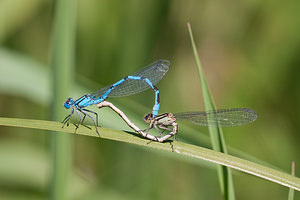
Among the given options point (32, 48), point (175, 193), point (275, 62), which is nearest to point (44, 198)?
point (175, 193)

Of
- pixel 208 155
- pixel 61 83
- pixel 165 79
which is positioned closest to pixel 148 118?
pixel 61 83

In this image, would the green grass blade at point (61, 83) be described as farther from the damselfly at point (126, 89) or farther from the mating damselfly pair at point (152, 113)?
the damselfly at point (126, 89)

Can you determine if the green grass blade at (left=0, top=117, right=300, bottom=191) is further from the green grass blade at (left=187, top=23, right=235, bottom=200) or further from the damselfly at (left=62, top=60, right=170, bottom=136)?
the damselfly at (left=62, top=60, right=170, bottom=136)

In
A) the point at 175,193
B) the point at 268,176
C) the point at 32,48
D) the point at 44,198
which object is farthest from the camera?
the point at 32,48

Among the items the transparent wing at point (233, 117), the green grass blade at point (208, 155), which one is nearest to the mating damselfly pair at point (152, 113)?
the transparent wing at point (233, 117)

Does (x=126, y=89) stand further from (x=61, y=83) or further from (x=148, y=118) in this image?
(x=61, y=83)

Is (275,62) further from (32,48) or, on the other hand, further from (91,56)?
(32,48)
